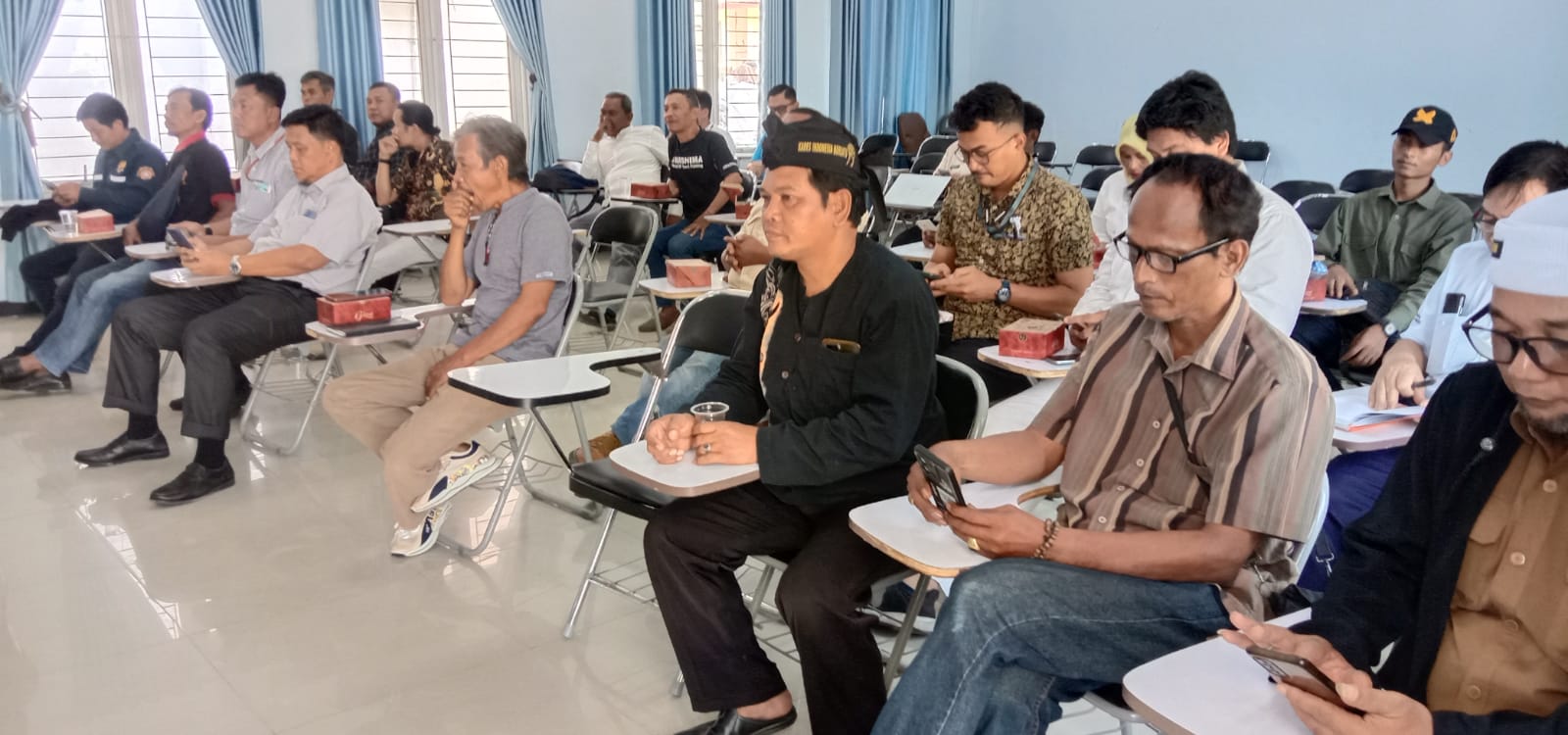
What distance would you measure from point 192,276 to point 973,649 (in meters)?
3.60

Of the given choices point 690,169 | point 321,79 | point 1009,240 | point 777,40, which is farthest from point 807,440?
point 777,40

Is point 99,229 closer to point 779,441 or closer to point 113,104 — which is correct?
point 113,104

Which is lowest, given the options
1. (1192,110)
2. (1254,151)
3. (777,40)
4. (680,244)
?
(680,244)

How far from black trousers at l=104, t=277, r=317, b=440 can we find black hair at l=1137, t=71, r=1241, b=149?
3.01 meters

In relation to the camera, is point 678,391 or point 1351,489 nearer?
point 1351,489

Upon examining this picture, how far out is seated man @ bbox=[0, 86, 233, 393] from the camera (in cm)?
480

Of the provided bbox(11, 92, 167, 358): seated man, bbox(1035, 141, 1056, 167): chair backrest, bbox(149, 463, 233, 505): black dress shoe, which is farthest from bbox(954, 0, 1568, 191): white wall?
bbox(149, 463, 233, 505): black dress shoe

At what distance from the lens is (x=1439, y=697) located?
1.37m

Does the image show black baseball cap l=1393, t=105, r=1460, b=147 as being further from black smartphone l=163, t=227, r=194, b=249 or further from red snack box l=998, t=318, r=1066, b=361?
black smartphone l=163, t=227, r=194, b=249

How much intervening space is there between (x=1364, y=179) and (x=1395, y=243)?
3558mm

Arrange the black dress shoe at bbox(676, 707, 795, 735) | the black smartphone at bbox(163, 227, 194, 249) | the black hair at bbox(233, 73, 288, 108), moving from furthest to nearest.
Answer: the black hair at bbox(233, 73, 288, 108) < the black smartphone at bbox(163, 227, 194, 249) < the black dress shoe at bbox(676, 707, 795, 735)

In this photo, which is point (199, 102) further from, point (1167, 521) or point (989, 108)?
point (1167, 521)

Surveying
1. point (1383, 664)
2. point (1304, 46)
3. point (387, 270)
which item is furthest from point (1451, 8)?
point (1383, 664)

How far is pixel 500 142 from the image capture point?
349cm
